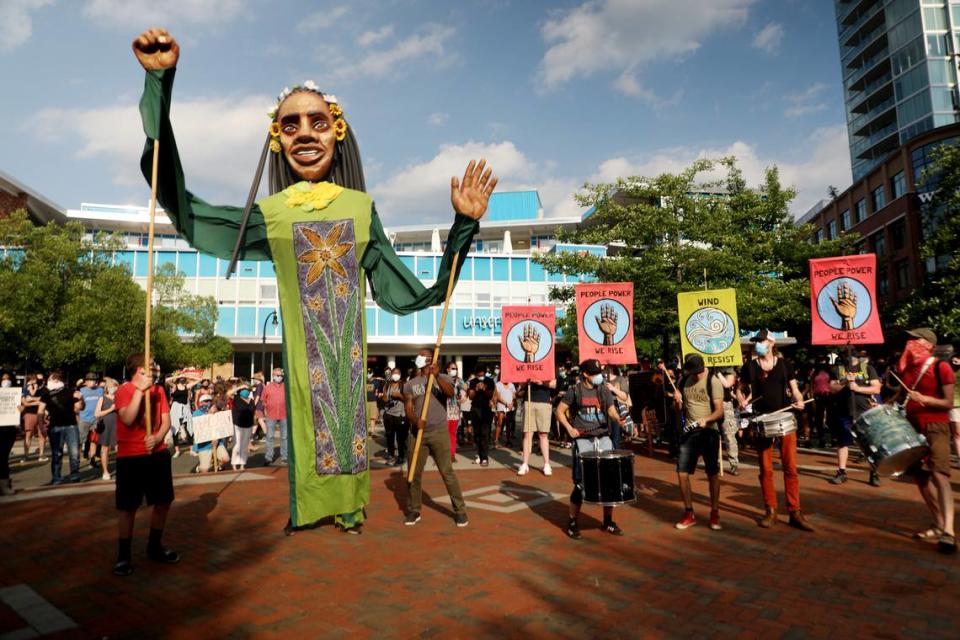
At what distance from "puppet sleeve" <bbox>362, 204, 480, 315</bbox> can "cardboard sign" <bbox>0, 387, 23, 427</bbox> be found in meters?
6.34

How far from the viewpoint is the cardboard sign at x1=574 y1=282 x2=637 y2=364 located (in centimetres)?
1247

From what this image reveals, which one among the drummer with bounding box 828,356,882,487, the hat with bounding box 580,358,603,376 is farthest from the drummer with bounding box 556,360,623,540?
the drummer with bounding box 828,356,882,487

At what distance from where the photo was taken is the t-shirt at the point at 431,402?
727cm

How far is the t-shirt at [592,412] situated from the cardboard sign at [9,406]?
8371 millimetres

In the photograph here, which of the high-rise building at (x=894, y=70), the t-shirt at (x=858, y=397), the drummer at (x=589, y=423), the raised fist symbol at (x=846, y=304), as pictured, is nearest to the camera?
the drummer at (x=589, y=423)

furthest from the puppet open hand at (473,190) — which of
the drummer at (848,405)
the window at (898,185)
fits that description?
the window at (898,185)

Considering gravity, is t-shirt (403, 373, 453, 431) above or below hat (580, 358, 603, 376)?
below

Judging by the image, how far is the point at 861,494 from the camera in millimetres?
8492

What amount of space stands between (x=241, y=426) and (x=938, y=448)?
1109cm

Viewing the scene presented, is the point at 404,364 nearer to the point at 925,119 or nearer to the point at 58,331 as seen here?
the point at 58,331

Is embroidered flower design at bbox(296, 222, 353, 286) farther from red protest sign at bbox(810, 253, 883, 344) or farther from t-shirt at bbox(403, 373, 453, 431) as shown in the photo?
red protest sign at bbox(810, 253, 883, 344)

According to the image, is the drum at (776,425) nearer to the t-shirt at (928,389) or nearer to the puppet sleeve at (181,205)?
the t-shirt at (928,389)

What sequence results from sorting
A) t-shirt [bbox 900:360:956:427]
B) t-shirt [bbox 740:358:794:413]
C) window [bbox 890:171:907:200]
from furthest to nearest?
window [bbox 890:171:907:200] → t-shirt [bbox 740:358:794:413] → t-shirt [bbox 900:360:956:427]

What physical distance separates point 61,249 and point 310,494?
77.6 feet
